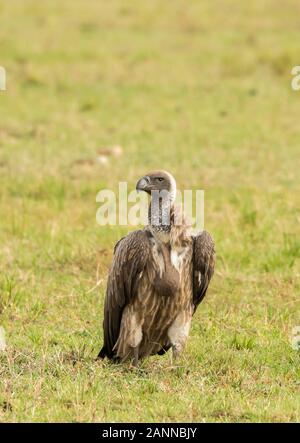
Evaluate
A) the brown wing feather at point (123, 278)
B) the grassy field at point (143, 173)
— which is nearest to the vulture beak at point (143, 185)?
the brown wing feather at point (123, 278)

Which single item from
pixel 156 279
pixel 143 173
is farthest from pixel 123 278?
pixel 143 173

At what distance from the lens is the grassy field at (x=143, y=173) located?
583 cm

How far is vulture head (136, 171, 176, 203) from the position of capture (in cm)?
610

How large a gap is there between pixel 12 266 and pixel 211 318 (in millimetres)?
1841

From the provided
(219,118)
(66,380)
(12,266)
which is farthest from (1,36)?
(66,380)

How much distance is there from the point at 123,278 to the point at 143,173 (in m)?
5.54

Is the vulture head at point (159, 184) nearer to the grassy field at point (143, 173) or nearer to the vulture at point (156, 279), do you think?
the vulture at point (156, 279)

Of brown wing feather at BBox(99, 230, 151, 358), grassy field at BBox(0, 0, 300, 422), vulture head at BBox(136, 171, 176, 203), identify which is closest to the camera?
grassy field at BBox(0, 0, 300, 422)

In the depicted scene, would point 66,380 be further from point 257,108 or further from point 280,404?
point 257,108

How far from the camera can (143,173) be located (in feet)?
37.9

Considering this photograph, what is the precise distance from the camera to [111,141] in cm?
1317

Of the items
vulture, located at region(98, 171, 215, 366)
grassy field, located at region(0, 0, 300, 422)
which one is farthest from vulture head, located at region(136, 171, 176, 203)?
grassy field, located at region(0, 0, 300, 422)

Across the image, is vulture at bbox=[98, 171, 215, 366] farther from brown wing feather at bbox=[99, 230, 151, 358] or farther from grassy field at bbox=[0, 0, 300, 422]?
grassy field at bbox=[0, 0, 300, 422]

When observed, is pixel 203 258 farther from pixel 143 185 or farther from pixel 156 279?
pixel 143 185
